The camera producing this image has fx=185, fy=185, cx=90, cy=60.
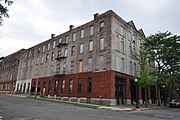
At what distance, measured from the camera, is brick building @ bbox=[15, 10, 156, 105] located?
29703mm

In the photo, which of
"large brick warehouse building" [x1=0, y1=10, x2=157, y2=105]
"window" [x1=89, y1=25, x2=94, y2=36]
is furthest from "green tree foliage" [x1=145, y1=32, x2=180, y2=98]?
"window" [x1=89, y1=25, x2=94, y2=36]

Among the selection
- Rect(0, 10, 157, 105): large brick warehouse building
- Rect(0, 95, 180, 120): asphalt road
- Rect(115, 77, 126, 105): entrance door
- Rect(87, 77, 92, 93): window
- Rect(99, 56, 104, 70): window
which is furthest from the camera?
Rect(87, 77, 92, 93): window

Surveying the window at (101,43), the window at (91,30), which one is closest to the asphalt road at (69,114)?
the window at (101,43)

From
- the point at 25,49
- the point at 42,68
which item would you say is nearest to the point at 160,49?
the point at 42,68

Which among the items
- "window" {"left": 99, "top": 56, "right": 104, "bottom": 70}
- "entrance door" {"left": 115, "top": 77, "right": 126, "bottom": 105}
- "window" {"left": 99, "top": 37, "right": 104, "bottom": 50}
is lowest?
"entrance door" {"left": 115, "top": 77, "right": 126, "bottom": 105}

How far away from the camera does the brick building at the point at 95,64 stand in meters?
29.7

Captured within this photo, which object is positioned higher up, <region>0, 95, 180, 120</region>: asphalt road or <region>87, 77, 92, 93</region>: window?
<region>87, 77, 92, 93</region>: window

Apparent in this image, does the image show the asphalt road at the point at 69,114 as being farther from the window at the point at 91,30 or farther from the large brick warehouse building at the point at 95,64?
the window at the point at 91,30

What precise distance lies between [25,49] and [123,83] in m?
38.5

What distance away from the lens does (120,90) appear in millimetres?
30672

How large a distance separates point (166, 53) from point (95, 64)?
43.4 ft

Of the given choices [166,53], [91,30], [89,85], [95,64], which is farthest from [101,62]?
[166,53]

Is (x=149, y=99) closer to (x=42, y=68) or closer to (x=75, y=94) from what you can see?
(x=75, y=94)

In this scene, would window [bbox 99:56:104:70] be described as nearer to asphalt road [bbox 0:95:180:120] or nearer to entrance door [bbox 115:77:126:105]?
entrance door [bbox 115:77:126:105]
